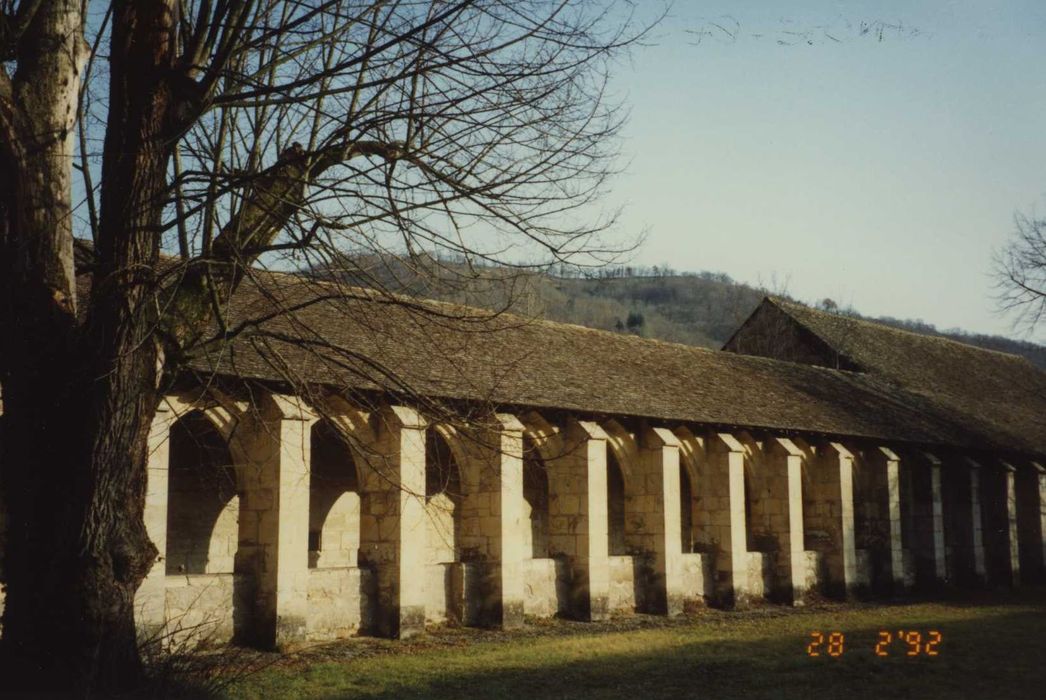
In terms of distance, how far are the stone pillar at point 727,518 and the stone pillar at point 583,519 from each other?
3.16 m

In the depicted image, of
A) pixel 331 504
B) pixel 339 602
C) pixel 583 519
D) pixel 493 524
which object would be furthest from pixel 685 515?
pixel 339 602

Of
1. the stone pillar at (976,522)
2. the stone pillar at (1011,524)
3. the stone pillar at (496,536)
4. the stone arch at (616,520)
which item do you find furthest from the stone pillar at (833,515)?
the stone pillar at (496,536)

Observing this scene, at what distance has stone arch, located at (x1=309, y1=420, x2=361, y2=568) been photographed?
17594 millimetres

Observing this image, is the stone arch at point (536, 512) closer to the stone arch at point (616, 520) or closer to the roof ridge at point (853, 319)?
the stone arch at point (616, 520)

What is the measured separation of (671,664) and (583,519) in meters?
5.53

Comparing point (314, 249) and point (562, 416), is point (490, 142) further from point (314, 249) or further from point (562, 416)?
point (562, 416)

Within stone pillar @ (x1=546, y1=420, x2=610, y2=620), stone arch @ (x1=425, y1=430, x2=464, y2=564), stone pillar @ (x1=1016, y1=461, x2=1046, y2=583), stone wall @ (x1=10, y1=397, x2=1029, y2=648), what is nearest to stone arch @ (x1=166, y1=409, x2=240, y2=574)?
stone wall @ (x1=10, y1=397, x2=1029, y2=648)

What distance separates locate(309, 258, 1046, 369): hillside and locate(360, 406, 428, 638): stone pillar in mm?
2718

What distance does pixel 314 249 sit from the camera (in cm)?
746

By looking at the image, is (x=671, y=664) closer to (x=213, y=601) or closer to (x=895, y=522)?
(x=213, y=601)

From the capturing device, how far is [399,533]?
15227 mm

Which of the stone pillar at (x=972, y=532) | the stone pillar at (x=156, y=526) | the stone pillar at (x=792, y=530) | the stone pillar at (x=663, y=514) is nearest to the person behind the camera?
the stone pillar at (x=156, y=526)

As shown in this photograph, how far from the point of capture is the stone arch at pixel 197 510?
1571 centimetres
